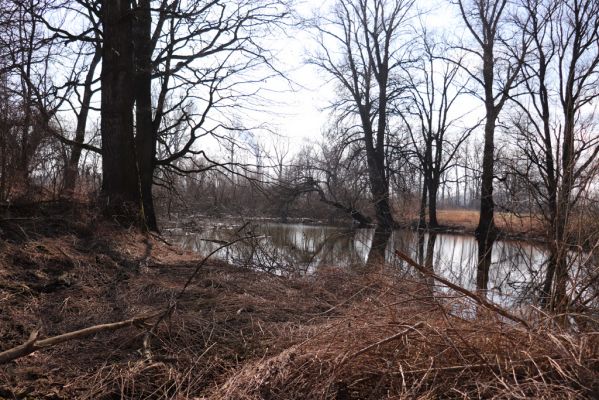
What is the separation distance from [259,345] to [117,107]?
715 centimetres

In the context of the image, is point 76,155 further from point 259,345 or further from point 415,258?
point 259,345

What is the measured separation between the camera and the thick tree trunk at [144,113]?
37.8ft

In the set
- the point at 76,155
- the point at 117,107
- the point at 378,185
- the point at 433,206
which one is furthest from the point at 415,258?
the point at 433,206

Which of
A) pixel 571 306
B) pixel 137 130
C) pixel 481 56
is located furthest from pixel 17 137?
pixel 481 56

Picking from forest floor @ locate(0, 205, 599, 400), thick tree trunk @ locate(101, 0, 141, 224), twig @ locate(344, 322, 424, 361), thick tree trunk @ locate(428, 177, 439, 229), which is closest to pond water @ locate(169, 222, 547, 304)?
forest floor @ locate(0, 205, 599, 400)

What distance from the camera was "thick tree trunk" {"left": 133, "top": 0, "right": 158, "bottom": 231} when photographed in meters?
11.5

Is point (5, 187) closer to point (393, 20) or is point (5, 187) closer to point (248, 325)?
point (248, 325)

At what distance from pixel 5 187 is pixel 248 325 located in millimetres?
5429

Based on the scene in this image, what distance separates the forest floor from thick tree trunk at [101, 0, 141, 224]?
3451mm

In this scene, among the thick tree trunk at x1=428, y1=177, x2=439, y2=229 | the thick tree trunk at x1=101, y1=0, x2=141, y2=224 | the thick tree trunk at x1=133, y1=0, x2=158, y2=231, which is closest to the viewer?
the thick tree trunk at x1=101, y1=0, x2=141, y2=224

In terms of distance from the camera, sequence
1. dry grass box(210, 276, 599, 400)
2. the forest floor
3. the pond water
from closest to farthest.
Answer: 1. dry grass box(210, 276, 599, 400)
2. the forest floor
3. the pond water

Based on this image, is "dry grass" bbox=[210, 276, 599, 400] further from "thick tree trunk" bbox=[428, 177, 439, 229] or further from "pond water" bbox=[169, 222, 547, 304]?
"thick tree trunk" bbox=[428, 177, 439, 229]

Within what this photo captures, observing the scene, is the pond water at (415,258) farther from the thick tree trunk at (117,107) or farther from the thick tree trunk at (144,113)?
the thick tree trunk at (117,107)

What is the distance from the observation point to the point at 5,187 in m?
7.85
